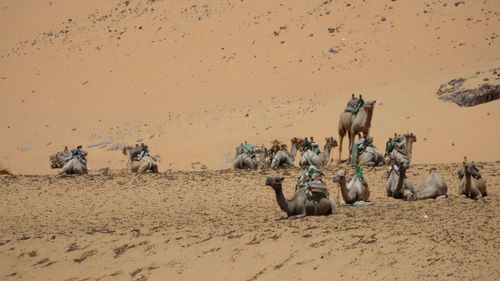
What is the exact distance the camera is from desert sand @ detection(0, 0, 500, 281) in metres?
11.6

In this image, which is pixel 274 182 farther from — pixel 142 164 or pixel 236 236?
pixel 142 164

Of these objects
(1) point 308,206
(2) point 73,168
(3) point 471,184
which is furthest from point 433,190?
(2) point 73,168

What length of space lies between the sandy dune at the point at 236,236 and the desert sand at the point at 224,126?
38 millimetres

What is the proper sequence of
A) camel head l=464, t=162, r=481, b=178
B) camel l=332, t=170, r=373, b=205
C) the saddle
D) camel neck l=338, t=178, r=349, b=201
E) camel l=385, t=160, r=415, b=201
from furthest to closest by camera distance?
camel l=385, t=160, r=415, b=201 → camel l=332, t=170, r=373, b=205 → camel head l=464, t=162, r=481, b=178 → camel neck l=338, t=178, r=349, b=201 → the saddle

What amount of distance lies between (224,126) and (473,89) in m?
10.8

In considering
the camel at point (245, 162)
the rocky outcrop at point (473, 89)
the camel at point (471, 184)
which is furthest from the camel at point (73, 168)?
the rocky outcrop at point (473, 89)

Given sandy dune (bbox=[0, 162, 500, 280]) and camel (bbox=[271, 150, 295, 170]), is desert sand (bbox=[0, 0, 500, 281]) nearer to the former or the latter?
sandy dune (bbox=[0, 162, 500, 280])

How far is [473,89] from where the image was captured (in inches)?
1100

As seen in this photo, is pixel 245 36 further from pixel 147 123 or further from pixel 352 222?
pixel 352 222

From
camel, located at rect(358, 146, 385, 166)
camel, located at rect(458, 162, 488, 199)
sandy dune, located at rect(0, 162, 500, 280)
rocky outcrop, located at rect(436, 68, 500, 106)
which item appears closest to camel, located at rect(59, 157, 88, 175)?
sandy dune, located at rect(0, 162, 500, 280)

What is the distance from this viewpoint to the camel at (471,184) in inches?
573

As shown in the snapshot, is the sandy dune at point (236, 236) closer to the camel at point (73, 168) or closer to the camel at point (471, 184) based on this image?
the camel at point (471, 184)

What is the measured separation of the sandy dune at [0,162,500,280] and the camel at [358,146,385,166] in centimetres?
104

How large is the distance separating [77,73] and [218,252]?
119ft
